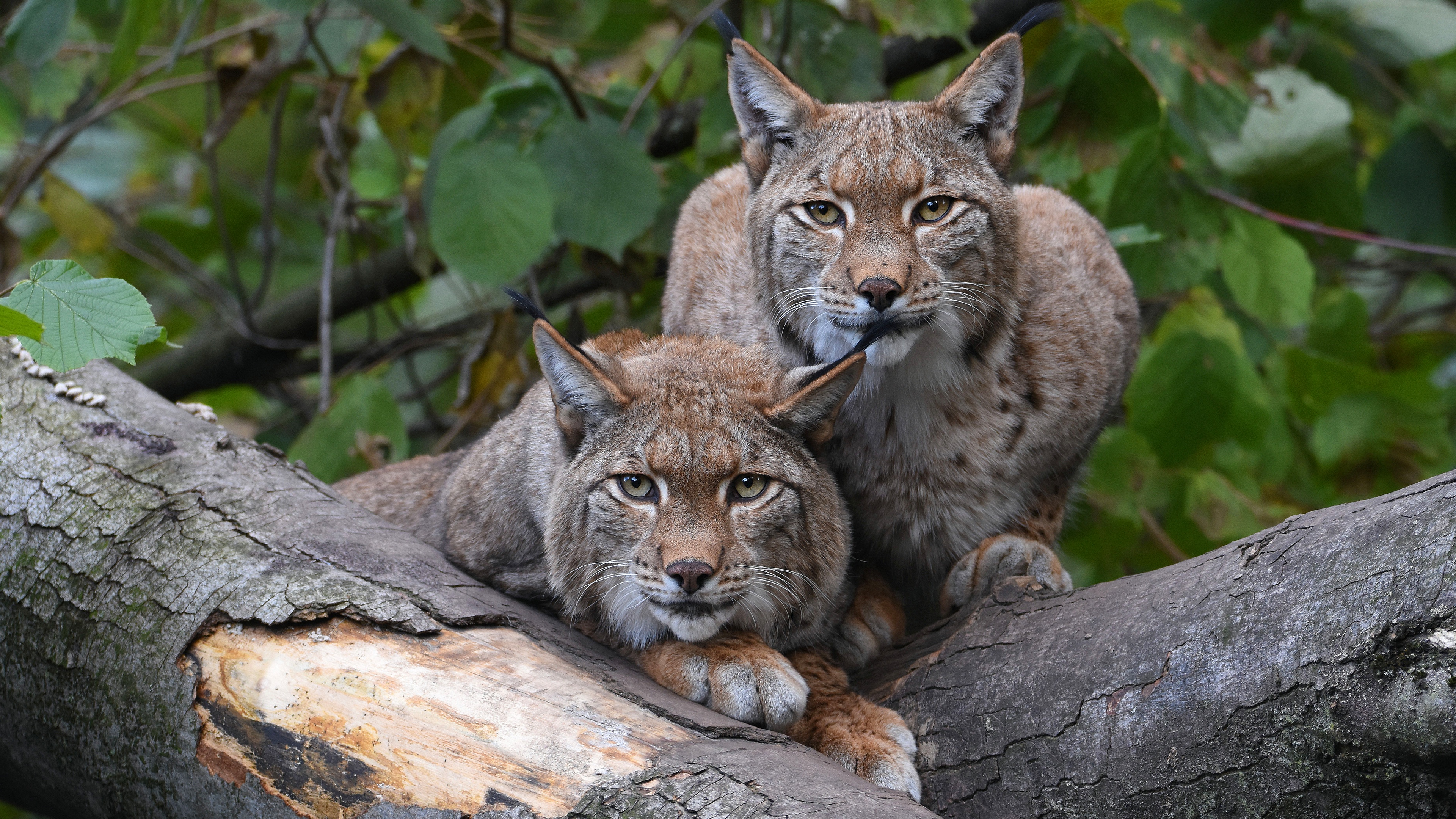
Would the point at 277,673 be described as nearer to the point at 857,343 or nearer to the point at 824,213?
the point at 857,343

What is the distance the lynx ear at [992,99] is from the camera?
4.42m

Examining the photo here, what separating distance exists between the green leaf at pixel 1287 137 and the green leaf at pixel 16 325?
4918 mm

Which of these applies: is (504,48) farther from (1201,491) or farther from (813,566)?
(1201,491)

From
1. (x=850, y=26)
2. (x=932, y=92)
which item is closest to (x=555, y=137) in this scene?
(x=850, y=26)

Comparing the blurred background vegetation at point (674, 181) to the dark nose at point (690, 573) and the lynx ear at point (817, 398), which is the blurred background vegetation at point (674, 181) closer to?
the lynx ear at point (817, 398)

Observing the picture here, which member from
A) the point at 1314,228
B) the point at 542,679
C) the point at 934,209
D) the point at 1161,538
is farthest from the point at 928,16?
the point at 542,679

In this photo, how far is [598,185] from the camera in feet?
17.9

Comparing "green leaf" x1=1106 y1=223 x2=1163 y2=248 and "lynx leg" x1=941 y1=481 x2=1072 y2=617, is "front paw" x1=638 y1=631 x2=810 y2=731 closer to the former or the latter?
"lynx leg" x1=941 y1=481 x2=1072 y2=617

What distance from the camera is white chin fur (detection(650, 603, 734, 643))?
3.71 meters

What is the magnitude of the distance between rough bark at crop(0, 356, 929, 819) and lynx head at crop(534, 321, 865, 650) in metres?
0.25

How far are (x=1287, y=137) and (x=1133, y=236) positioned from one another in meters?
0.88

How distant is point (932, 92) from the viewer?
293 inches

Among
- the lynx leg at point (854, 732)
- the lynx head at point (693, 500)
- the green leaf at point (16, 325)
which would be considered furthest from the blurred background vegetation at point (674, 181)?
the green leaf at point (16, 325)

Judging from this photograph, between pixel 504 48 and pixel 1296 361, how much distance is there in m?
4.48
